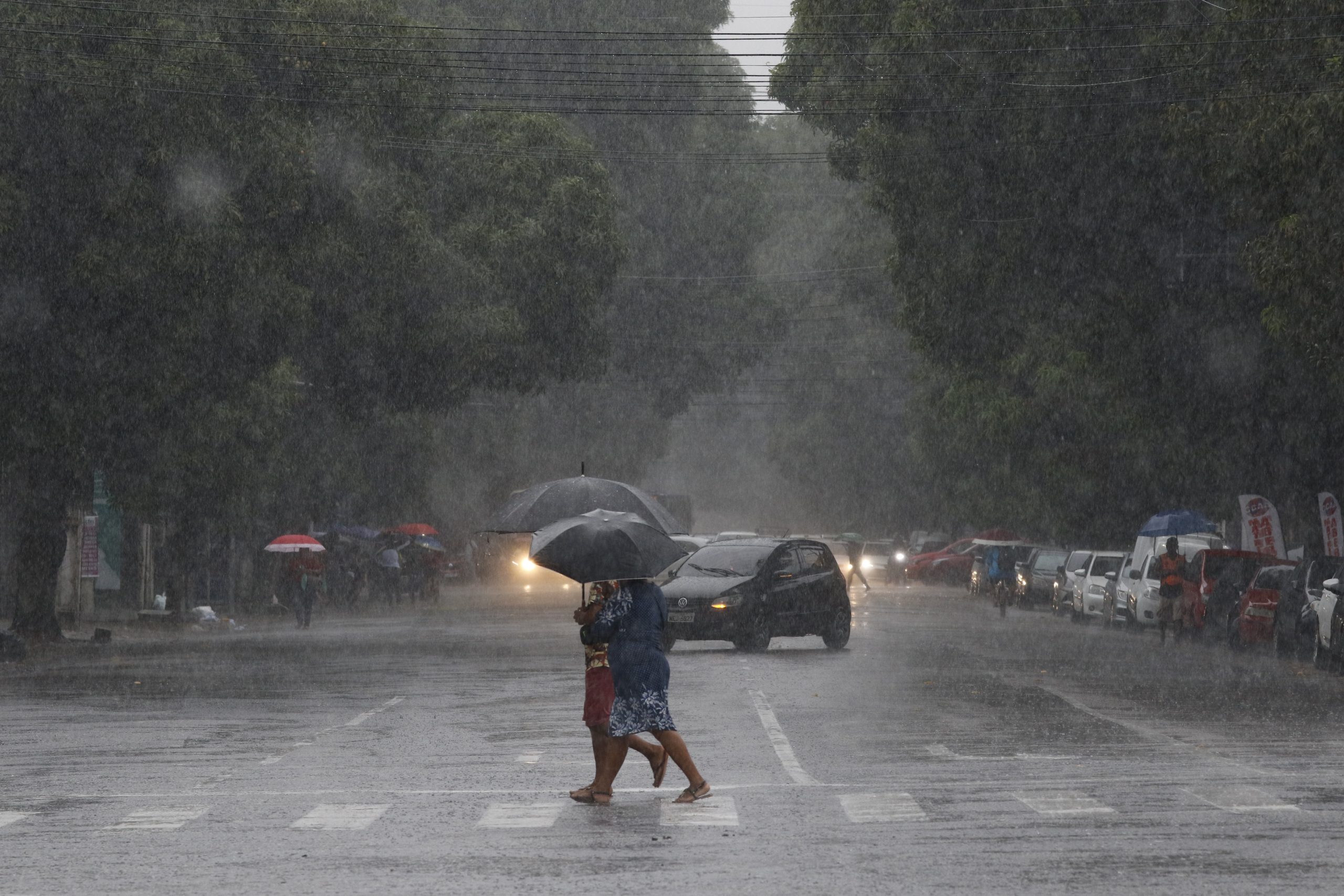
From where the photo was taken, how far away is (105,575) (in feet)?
160

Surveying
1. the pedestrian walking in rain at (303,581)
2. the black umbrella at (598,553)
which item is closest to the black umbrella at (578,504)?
the black umbrella at (598,553)

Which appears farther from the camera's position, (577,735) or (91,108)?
(91,108)

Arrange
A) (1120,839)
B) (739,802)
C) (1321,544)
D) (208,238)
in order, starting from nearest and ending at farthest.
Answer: (1120,839), (739,802), (208,238), (1321,544)

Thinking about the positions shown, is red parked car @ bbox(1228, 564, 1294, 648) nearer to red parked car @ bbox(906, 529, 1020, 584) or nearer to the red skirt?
the red skirt

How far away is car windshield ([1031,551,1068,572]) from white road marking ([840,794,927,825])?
43.8m

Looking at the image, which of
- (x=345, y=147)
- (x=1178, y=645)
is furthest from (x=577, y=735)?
(x=1178, y=645)

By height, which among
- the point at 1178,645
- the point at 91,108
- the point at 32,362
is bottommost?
the point at 1178,645

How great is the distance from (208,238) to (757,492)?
120m

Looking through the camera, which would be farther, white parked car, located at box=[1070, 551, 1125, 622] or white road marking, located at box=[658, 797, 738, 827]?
white parked car, located at box=[1070, 551, 1125, 622]

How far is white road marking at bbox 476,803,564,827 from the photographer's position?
12.2 meters

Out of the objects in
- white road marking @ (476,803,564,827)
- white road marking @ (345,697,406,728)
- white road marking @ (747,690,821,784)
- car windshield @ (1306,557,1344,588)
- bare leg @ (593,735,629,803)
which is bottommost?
white road marking @ (345,697,406,728)

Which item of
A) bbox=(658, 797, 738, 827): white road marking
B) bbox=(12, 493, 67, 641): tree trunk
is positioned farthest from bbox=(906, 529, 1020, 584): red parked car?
bbox=(658, 797, 738, 827): white road marking

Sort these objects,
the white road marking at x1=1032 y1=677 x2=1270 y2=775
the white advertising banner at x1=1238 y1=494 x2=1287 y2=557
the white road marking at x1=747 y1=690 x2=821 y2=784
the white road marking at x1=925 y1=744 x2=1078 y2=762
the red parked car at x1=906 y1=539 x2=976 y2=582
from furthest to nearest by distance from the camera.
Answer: the red parked car at x1=906 y1=539 x2=976 y2=582 → the white advertising banner at x1=1238 y1=494 x2=1287 y2=557 → the white road marking at x1=925 y1=744 x2=1078 y2=762 → the white road marking at x1=1032 y1=677 x2=1270 y2=775 → the white road marking at x1=747 y1=690 x2=821 y2=784

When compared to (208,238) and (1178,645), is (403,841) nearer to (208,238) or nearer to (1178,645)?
(208,238)
